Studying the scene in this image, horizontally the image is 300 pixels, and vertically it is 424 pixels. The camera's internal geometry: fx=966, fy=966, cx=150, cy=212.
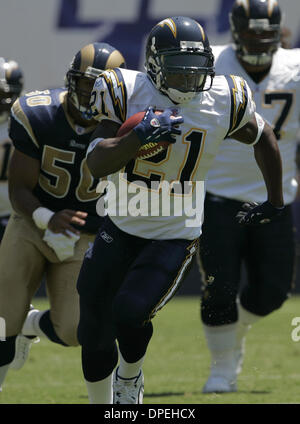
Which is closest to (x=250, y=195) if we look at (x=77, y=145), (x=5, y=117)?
(x=77, y=145)

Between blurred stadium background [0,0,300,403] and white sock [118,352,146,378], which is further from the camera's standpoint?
blurred stadium background [0,0,300,403]

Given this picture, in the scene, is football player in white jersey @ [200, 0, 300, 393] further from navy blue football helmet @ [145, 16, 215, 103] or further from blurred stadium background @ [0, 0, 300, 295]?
blurred stadium background @ [0, 0, 300, 295]

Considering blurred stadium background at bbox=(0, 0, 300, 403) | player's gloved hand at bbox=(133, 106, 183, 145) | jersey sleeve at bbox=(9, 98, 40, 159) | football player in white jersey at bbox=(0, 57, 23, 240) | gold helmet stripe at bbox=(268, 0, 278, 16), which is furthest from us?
blurred stadium background at bbox=(0, 0, 300, 403)

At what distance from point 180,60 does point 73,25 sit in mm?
5781

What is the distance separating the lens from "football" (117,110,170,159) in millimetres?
3506

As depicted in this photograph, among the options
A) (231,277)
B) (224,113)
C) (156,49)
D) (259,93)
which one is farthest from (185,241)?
(259,93)

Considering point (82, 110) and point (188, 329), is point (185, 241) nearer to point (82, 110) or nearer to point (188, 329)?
point (82, 110)

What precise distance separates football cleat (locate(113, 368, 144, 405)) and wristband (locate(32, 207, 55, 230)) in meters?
0.83

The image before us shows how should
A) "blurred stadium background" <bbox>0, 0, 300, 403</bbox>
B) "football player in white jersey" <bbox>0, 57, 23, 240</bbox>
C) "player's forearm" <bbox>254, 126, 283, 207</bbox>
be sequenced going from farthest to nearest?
"blurred stadium background" <bbox>0, 0, 300, 403</bbox>, "football player in white jersey" <bbox>0, 57, 23, 240</bbox>, "player's forearm" <bbox>254, 126, 283, 207</bbox>

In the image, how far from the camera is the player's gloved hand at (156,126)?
341 cm

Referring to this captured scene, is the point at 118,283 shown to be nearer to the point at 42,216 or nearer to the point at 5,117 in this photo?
the point at 42,216

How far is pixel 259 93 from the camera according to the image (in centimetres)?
519

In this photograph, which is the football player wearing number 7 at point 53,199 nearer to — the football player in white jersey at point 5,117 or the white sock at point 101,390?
the white sock at point 101,390

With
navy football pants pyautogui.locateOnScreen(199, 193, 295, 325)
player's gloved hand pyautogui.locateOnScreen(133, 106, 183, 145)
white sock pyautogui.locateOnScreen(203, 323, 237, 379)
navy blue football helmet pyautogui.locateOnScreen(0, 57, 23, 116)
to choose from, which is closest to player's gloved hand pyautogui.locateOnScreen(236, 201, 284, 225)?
player's gloved hand pyautogui.locateOnScreen(133, 106, 183, 145)
